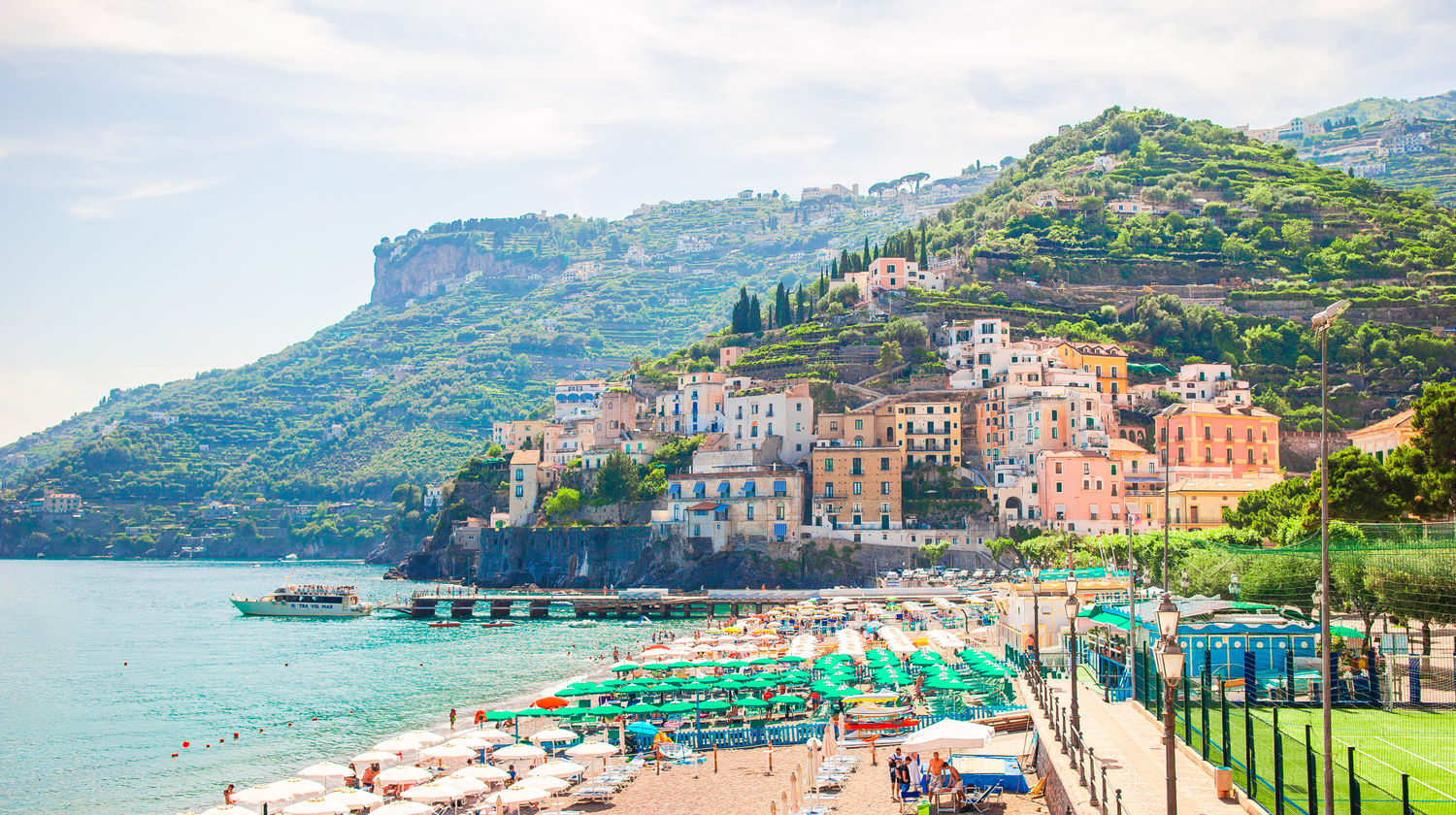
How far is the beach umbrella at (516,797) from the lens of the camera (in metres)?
27.1

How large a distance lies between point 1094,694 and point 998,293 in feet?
294

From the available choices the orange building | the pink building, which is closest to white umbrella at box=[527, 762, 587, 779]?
the pink building

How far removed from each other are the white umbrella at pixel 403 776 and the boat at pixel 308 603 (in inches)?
2379

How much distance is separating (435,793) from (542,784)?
2265 millimetres

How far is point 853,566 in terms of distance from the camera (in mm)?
86812

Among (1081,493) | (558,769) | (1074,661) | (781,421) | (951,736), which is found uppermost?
(781,421)

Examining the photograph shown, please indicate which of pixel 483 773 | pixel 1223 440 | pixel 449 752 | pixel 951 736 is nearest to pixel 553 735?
pixel 449 752

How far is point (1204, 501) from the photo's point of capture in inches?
2992

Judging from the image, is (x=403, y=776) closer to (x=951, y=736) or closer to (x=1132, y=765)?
(x=951, y=736)

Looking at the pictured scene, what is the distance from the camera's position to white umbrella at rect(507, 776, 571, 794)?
28.0 meters

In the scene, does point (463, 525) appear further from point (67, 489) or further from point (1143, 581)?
point (67, 489)

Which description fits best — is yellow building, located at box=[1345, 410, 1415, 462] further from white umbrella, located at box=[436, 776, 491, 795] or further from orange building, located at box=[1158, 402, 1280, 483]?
white umbrella, located at box=[436, 776, 491, 795]

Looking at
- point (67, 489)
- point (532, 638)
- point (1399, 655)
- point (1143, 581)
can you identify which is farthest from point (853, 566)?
point (67, 489)

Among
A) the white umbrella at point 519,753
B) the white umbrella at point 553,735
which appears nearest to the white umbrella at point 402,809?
the white umbrella at point 519,753
